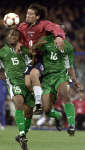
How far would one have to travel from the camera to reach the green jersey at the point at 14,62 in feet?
32.2

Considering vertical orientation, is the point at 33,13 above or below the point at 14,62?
above

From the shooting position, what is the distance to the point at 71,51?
34.7 ft

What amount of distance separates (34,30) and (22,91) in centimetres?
96

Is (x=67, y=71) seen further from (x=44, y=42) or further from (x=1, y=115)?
(x=1, y=115)

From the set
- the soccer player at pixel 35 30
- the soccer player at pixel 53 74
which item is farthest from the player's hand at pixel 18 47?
the soccer player at pixel 53 74

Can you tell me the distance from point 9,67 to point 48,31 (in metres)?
0.78

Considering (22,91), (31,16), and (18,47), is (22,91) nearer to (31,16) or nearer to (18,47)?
(18,47)

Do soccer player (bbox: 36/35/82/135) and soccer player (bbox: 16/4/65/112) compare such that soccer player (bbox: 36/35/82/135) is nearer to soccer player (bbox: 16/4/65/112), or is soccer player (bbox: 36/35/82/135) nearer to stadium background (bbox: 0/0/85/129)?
soccer player (bbox: 16/4/65/112)

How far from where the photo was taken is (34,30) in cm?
999

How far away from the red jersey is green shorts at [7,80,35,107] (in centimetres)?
63

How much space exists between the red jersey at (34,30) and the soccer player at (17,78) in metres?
0.10

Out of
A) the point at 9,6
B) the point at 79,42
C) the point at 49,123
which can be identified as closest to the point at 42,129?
the point at 49,123

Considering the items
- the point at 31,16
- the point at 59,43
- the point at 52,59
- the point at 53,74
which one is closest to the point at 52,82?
the point at 53,74

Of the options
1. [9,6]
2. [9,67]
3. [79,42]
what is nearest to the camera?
[9,67]
